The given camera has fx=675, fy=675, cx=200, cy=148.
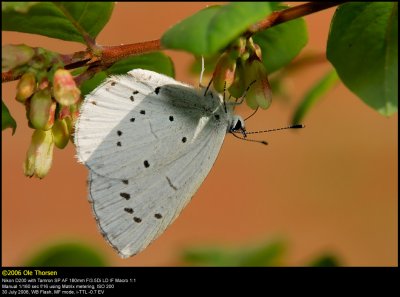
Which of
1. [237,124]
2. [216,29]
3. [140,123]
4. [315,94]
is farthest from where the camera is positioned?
[315,94]

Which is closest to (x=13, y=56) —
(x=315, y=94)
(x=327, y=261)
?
(x=327, y=261)

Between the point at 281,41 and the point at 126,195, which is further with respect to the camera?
the point at 281,41

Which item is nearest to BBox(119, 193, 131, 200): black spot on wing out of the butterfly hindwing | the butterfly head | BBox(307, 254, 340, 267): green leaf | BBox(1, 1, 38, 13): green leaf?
the butterfly hindwing

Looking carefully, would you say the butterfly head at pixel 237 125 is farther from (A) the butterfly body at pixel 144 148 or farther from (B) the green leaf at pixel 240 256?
(B) the green leaf at pixel 240 256

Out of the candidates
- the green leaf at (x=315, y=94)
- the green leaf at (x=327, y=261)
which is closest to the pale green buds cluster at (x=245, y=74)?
the green leaf at (x=327, y=261)

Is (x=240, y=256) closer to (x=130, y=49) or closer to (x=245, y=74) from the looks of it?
(x=245, y=74)

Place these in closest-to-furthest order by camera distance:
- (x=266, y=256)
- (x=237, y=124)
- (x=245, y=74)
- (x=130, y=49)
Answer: (x=130, y=49), (x=245, y=74), (x=237, y=124), (x=266, y=256)

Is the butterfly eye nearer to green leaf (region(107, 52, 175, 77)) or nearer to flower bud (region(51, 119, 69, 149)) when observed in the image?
green leaf (region(107, 52, 175, 77))
